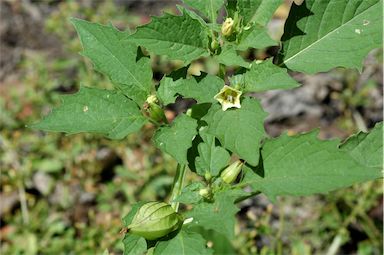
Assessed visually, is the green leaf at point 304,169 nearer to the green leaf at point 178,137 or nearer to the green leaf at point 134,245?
the green leaf at point 178,137

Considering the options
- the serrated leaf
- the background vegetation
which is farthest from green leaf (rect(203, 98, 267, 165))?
the background vegetation

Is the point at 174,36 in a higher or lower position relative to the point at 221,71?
higher

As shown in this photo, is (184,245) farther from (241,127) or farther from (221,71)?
(221,71)

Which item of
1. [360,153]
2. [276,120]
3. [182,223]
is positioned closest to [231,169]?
[182,223]

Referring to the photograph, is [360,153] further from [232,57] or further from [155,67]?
[155,67]

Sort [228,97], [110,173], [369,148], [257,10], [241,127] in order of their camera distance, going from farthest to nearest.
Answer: [110,173]
[369,148]
[257,10]
[228,97]
[241,127]

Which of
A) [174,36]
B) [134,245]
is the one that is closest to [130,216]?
[134,245]

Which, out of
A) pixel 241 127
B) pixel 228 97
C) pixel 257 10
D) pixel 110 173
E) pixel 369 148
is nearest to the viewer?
pixel 241 127
